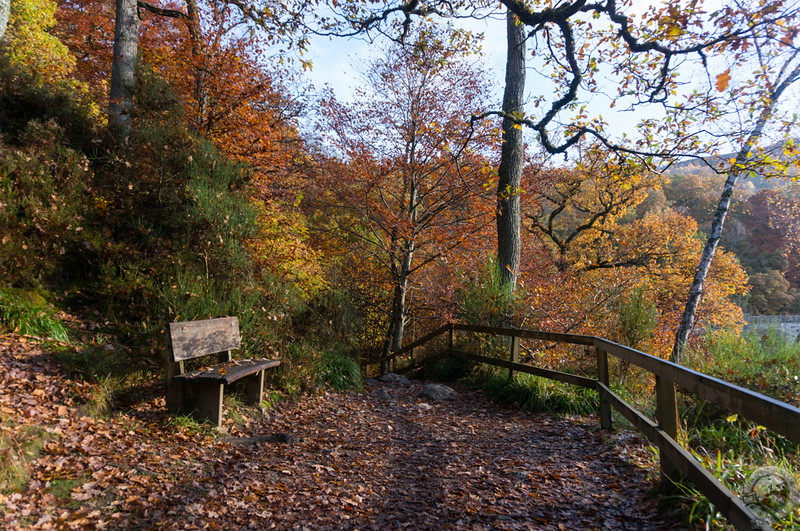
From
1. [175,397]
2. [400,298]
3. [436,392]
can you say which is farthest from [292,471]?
[400,298]

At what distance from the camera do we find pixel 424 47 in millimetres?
8375

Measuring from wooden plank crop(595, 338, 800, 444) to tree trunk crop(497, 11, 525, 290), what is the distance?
6.52 meters

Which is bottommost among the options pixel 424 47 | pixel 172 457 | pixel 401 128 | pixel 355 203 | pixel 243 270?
pixel 172 457

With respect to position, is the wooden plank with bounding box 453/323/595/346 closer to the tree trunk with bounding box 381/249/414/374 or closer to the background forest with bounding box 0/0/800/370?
the background forest with bounding box 0/0/800/370

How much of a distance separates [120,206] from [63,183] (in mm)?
732

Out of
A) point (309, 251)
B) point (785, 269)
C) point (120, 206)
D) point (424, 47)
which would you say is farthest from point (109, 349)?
point (785, 269)

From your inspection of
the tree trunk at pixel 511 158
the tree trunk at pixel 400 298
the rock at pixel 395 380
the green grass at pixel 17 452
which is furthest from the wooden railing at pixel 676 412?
the tree trunk at pixel 400 298

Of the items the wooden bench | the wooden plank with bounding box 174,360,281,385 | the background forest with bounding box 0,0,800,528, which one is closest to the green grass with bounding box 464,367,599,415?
the background forest with bounding box 0,0,800,528

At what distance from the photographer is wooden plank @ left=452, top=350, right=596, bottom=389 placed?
537 centimetres

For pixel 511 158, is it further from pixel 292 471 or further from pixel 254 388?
pixel 292 471

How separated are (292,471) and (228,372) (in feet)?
4.51

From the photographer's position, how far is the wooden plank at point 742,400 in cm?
196

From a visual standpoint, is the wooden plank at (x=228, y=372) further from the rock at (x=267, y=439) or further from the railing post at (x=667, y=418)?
the railing post at (x=667, y=418)

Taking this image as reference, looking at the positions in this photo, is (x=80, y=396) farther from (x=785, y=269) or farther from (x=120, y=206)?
(x=785, y=269)
